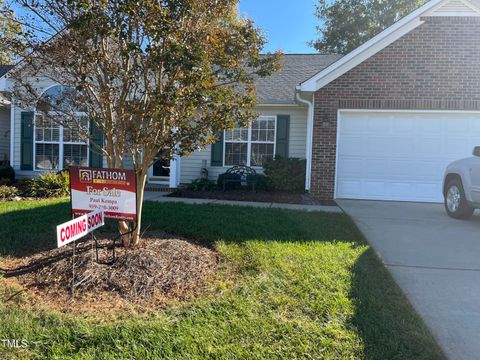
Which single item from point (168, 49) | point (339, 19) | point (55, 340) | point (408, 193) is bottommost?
point (55, 340)

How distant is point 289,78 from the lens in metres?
13.0

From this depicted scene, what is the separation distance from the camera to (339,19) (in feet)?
88.0

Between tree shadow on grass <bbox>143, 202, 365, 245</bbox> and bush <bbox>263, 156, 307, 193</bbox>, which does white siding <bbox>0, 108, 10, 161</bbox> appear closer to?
tree shadow on grass <bbox>143, 202, 365, 245</bbox>

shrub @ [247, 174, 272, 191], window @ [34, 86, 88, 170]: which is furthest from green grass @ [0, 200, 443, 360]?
window @ [34, 86, 88, 170]

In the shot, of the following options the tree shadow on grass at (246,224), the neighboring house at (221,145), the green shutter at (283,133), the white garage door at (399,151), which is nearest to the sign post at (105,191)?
the tree shadow on grass at (246,224)

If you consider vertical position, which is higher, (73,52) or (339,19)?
(339,19)

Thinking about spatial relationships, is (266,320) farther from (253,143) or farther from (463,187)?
(253,143)

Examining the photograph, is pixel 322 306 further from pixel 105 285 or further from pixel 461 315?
pixel 105 285

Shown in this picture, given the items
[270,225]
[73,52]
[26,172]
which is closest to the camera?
[73,52]

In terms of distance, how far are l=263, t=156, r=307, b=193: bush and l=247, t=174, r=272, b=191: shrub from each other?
0.12m

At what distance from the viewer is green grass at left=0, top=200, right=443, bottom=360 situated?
Answer: 2732 mm

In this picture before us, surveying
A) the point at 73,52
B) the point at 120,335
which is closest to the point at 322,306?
the point at 120,335

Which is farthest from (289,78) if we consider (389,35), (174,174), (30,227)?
(30,227)

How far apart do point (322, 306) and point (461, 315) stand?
1.22 m
